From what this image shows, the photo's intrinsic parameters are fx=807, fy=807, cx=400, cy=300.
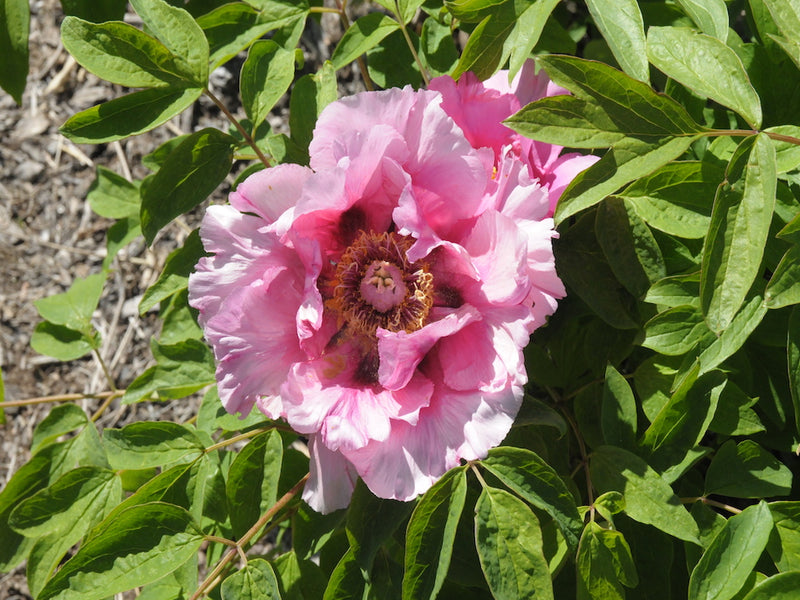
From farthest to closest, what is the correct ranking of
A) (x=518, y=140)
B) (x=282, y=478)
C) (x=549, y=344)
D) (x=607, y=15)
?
(x=549, y=344) → (x=282, y=478) → (x=518, y=140) → (x=607, y=15)

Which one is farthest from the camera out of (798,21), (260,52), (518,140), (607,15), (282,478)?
(282,478)

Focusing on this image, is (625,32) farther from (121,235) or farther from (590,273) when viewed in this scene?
(121,235)

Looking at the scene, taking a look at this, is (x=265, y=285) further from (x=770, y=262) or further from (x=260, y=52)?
(x=770, y=262)

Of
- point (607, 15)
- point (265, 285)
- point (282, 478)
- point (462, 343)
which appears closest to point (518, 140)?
point (607, 15)

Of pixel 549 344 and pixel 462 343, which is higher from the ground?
pixel 462 343

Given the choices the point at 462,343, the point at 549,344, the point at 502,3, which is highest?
the point at 502,3

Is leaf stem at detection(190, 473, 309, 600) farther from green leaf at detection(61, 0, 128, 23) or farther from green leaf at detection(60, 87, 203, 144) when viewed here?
green leaf at detection(61, 0, 128, 23)

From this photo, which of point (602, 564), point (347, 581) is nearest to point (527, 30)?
point (602, 564)

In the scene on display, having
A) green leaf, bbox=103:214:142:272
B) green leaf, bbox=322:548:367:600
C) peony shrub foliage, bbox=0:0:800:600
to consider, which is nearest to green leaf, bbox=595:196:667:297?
peony shrub foliage, bbox=0:0:800:600
